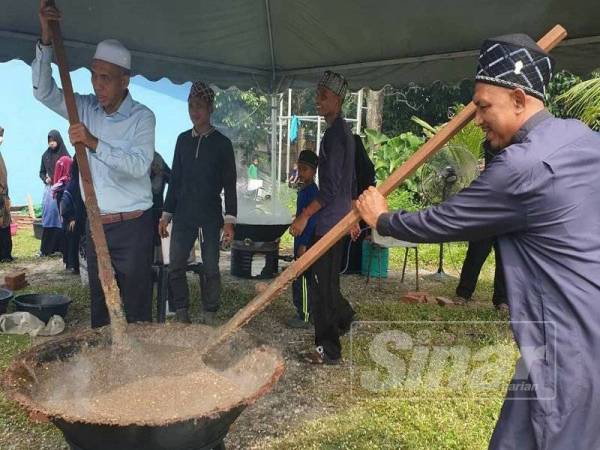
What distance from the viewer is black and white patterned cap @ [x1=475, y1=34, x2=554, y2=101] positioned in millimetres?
1577

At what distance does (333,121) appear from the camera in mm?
3732

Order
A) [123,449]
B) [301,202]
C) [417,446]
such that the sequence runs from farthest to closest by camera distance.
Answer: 1. [301,202]
2. [417,446]
3. [123,449]

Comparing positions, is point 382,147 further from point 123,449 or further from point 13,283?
point 123,449

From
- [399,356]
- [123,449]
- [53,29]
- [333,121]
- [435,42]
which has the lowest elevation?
[399,356]

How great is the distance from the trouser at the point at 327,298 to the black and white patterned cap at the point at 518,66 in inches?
87.8

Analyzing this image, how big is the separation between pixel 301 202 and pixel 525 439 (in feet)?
10.4

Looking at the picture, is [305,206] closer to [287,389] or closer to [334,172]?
[334,172]

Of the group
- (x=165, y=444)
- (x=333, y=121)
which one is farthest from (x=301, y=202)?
(x=165, y=444)

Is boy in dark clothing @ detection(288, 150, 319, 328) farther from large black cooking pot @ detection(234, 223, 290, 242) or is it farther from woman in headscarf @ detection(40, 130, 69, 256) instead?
woman in headscarf @ detection(40, 130, 69, 256)

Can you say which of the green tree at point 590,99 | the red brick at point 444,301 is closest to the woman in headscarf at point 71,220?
the red brick at point 444,301

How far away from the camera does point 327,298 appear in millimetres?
3789

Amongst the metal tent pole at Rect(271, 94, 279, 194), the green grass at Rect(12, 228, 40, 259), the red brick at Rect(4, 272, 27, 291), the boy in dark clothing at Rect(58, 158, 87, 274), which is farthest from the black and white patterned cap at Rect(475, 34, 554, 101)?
the green grass at Rect(12, 228, 40, 259)

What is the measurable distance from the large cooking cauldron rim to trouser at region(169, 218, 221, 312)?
6.76 feet

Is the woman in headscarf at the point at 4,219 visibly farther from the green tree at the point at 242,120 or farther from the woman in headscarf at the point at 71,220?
the green tree at the point at 242,120
